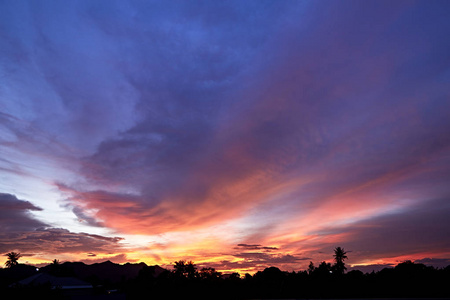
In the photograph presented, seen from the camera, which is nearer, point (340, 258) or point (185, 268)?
point (185, 268)

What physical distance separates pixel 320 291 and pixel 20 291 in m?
47.9

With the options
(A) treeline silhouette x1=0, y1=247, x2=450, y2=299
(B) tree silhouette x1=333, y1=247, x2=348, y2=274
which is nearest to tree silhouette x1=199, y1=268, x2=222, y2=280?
(A) treeline silhouette x1=0, y1=247, x2=450, y2=299

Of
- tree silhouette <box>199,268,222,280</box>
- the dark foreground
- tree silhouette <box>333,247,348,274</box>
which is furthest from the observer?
tree silhouette <box>333,247,348,274</box>

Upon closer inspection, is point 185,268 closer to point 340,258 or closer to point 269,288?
point 269,288

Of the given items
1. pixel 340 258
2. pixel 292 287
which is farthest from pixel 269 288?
pixel 340 258

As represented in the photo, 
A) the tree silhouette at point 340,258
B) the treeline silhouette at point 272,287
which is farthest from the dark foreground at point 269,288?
the tree silhouette at point 340,258

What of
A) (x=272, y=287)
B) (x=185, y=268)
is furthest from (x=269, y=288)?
(x=185, y=268)

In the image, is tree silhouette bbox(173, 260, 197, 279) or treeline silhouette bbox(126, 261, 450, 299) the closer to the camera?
treeline silhouette bbox(126, 261, 450, 299)

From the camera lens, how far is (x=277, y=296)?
61.7 meters

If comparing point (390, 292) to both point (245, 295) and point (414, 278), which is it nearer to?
point (414, 278)

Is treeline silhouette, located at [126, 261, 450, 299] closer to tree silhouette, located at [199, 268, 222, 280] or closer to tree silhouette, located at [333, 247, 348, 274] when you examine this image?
tree silhouette, located at [199, 268, 222, 280]

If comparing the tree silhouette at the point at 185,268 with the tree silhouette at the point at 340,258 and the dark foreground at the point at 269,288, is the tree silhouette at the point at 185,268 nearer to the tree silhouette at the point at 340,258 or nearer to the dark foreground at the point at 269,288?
the dark foreground at the point at 269,288

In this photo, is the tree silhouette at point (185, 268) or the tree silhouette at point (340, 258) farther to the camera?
the tree silhouette at point (340, 258)

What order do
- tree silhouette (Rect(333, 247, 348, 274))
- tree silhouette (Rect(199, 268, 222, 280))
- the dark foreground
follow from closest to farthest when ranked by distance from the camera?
the dark foreground
tree silhouette (Rect(199, 268, 222, 280))
tree silhouette (Rect(333, 247, 348, 274))
